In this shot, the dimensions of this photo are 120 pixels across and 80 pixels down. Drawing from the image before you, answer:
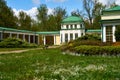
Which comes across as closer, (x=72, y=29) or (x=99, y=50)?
(x=99, y=50)

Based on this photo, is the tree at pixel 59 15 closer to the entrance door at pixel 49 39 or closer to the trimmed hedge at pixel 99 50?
the entrance door at pixel 49 39

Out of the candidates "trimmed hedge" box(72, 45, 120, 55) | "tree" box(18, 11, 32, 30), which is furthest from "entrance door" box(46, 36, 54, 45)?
"trimmed hedge" box(72, 45, 120, 55)

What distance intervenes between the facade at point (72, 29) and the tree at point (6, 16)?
25.6 meters

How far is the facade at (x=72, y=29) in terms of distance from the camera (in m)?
67.0

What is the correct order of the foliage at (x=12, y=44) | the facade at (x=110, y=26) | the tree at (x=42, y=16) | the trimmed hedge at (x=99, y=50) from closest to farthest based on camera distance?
the trimmed hedge at (x=99, y=50) → the facade at (x=110, y=26) → the foliage at (x=12, y=44) → the tree at (x=42, y=16)

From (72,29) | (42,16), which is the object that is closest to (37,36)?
(72,29)

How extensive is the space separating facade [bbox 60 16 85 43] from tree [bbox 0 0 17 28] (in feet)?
84.1

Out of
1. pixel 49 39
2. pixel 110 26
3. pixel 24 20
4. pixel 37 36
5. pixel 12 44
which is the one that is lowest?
pixel 49 39

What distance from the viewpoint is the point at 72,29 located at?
2653 inches

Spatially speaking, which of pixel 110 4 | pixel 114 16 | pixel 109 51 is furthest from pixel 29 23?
pixel 109 51

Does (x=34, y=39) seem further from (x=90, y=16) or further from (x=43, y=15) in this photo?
(x=43, y=15)

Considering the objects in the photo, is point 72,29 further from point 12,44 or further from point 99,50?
point 99,50

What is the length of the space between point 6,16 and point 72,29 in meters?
28.5

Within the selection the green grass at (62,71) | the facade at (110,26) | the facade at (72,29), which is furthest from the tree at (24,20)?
the green grass at (62,71)
